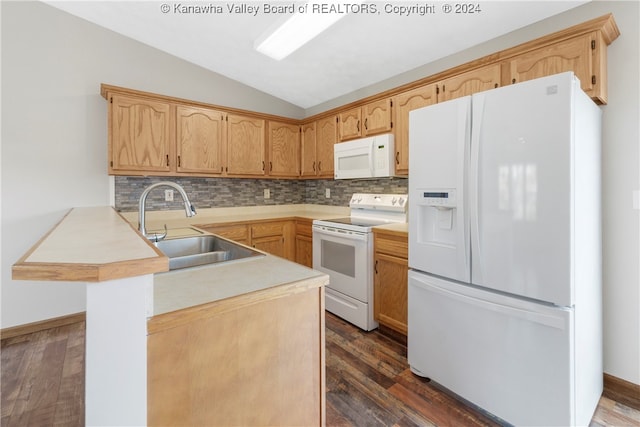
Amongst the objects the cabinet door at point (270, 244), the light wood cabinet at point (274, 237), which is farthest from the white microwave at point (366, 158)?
the cabinet door at point (270, 244)

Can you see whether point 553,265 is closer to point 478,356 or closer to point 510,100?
point 478,356

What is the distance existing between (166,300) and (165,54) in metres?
3.18

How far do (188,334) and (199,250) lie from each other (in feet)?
4.33

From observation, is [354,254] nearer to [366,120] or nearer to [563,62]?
[366,120]

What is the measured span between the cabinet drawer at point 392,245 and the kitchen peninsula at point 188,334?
1261 mm

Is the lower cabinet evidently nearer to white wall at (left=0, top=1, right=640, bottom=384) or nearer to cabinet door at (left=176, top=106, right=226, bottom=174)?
cabinet door at (left=176, top=106, right=226, bottom=174)

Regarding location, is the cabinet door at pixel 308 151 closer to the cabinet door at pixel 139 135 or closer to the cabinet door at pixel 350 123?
the cabinet door at pixel 350 123

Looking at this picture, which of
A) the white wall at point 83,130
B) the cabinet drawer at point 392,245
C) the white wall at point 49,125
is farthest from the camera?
the white wall at point 49,125

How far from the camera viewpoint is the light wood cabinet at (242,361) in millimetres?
755

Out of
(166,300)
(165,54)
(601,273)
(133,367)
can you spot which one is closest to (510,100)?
(601,273)

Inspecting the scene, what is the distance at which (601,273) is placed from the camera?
178 centimetres

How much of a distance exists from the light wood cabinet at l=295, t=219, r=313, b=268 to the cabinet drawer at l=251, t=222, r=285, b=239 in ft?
0.67

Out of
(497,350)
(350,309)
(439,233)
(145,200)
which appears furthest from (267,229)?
(497,350)

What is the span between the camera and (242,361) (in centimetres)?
88
